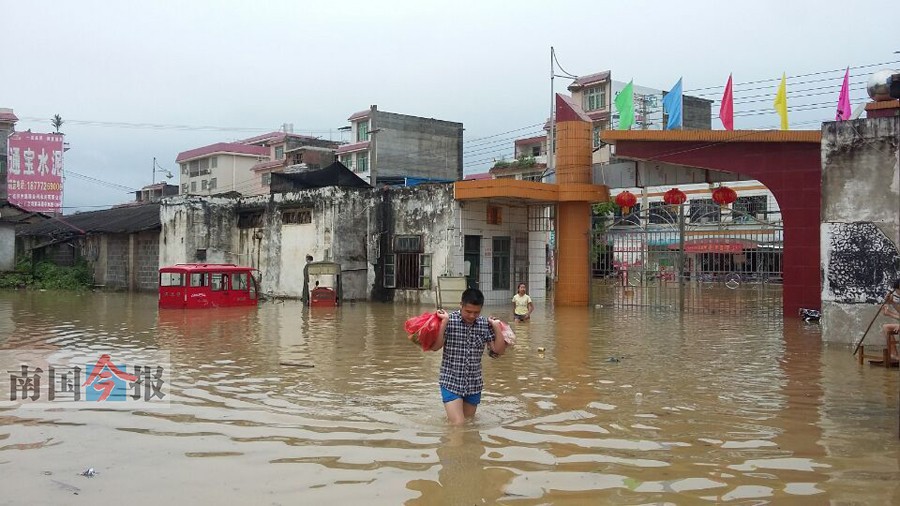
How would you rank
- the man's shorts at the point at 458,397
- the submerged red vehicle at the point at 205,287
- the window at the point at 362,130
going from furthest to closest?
the window at the point at 362,130 → the submerged red vehicle at the point at 205,287 → the man's shorts at the point at 458,397

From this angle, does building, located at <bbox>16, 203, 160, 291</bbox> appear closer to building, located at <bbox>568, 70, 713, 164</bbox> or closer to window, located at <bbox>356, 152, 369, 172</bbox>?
window, located at <bbox>356, 152, 369, 172</bbox>

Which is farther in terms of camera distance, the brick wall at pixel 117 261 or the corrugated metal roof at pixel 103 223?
the brick wall at pixel 117 261

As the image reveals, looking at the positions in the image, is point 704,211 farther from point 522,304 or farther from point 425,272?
point 522,304

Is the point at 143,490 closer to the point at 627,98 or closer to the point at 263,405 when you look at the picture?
the point at 263,405

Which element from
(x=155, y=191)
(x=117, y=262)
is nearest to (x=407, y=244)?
(x=117, y=262)

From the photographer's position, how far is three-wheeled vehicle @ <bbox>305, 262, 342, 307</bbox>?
23484 millimetres

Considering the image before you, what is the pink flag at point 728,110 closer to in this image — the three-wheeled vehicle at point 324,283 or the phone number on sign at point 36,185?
the three-wheeled vehicle at point 324,283

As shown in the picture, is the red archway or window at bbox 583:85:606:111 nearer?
the red archway

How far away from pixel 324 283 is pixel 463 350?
18.2 metres

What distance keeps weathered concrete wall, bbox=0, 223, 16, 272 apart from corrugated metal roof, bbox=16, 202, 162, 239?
4.43ft

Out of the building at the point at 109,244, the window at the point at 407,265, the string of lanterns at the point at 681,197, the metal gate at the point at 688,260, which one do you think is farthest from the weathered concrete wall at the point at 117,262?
the string of lanterns at the point at 681,197

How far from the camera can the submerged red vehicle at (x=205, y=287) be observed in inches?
850

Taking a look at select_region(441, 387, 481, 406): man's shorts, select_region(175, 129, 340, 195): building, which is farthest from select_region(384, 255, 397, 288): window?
select_region(175, 129, 340, 195): building

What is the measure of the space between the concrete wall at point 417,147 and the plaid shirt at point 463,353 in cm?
4221
